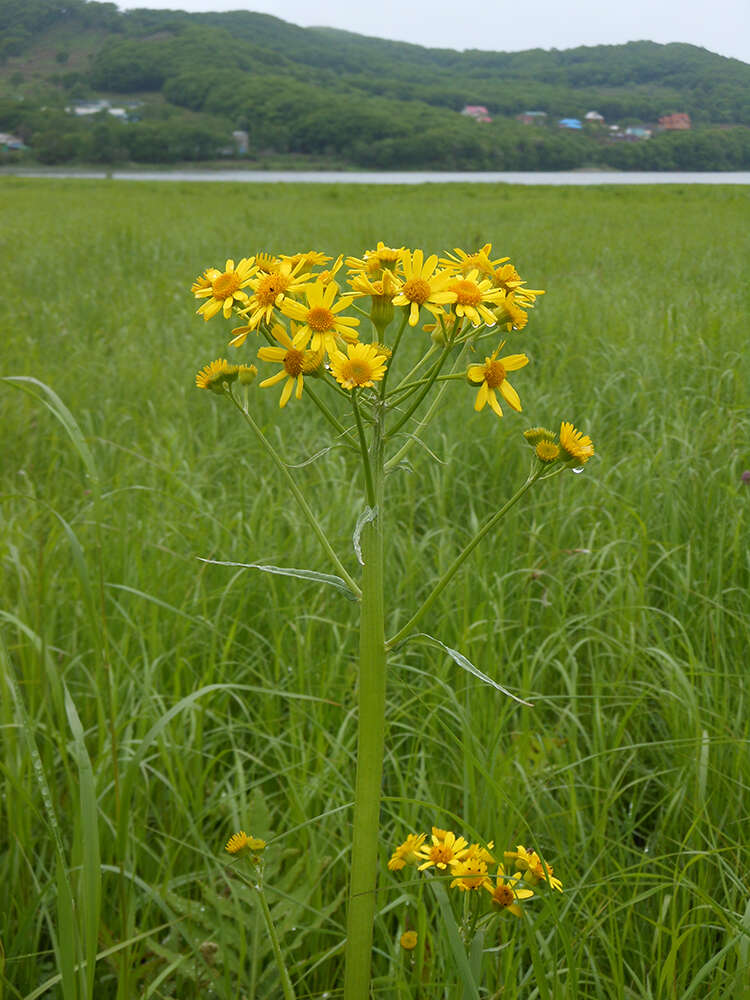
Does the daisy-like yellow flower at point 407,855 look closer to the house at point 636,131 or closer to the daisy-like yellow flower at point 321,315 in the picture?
the daisy-like yellow flower at point 321,315

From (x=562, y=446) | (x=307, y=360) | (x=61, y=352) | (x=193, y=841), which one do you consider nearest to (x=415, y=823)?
(x=193, y=841)

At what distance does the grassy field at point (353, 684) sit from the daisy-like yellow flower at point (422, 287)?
145mm

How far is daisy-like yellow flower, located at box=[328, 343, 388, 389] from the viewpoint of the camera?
610 millimetres

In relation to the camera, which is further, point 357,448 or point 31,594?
point 31,594

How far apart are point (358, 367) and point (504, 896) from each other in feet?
1.80

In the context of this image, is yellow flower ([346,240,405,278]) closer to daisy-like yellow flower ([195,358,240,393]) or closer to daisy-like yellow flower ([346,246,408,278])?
daisy-like yellow flower ([346,246,408,278])

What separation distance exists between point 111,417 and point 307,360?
2.75 m

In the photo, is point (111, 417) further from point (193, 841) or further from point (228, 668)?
point (193, 841)

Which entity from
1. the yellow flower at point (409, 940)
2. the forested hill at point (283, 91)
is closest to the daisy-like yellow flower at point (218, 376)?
the yellow flower at point (409, 940)

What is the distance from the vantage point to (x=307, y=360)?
2.15ft

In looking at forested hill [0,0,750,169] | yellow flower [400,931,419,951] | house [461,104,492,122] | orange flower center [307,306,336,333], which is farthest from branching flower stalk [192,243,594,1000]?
house [461,104,492,122]

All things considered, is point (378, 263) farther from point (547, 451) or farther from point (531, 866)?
point (531, 866)

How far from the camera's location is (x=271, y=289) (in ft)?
2.28

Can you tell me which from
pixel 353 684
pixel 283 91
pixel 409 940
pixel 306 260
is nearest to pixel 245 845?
pixel 409 940
